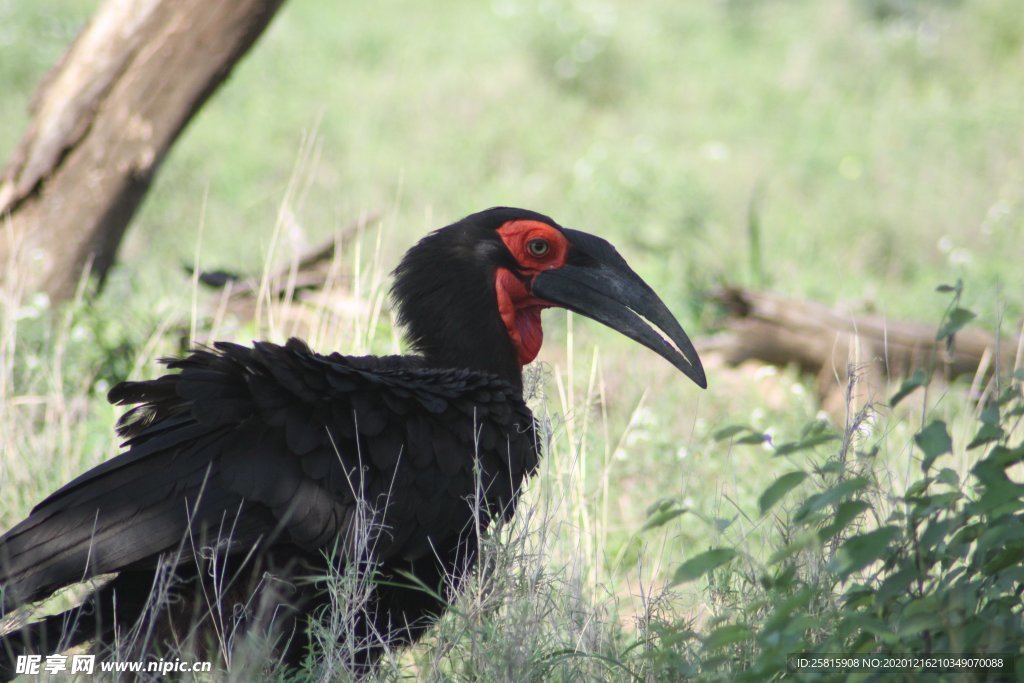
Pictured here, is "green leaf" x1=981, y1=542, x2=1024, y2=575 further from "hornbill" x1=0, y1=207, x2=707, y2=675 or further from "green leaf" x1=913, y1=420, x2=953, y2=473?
"hornbill" x1=0, y1=207, x2=707, y2=675

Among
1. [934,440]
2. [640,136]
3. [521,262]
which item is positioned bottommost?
[934,440]

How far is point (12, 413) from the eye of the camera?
4.40 m

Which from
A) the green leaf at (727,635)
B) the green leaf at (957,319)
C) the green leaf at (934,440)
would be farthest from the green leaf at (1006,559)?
the green leaf at (727,635)

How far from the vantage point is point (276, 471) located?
292 centimetres

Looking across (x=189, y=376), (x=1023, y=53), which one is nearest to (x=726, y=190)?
(x=1023, y=53)

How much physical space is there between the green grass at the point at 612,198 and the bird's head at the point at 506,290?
31 cm

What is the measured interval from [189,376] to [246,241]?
5.44 m

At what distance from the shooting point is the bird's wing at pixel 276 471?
9.23ft

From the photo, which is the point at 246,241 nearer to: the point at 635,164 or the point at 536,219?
the point at 635,164

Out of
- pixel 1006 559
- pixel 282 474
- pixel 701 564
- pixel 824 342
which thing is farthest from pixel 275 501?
pixel 824 342

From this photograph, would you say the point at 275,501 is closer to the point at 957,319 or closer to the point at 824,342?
the point at 957,319

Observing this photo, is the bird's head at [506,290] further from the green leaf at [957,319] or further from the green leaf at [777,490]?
the green leaf at [777,490]

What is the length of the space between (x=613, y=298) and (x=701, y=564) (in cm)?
160

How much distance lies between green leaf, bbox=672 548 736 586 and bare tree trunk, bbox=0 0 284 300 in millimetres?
3825
